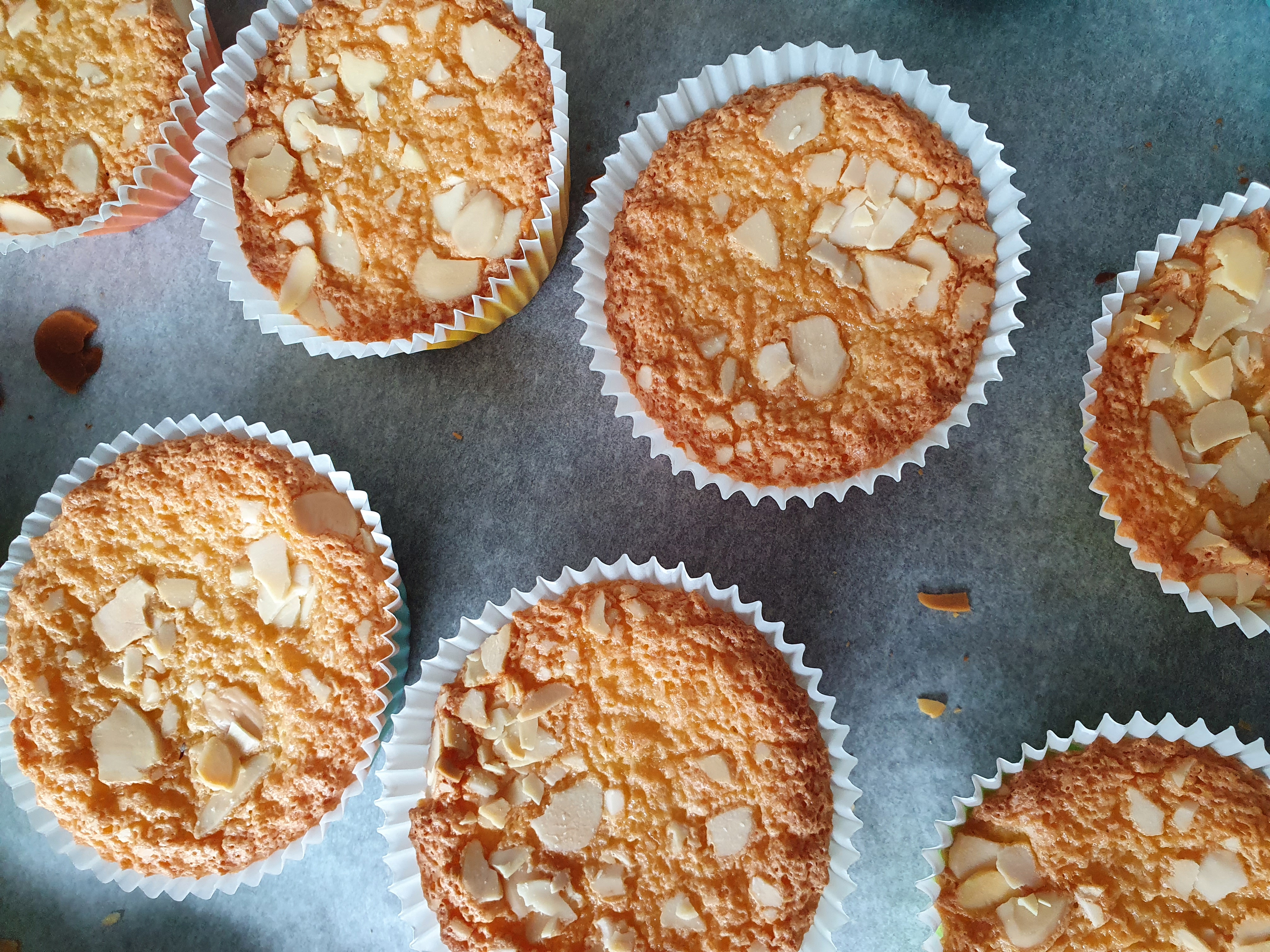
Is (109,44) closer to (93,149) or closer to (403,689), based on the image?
(93,149)

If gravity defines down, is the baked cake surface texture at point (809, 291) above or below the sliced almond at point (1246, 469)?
below

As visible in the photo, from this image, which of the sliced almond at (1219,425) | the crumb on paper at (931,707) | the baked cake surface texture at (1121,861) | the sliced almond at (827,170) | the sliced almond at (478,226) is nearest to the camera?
the baked cake surface texture at (1121,861)

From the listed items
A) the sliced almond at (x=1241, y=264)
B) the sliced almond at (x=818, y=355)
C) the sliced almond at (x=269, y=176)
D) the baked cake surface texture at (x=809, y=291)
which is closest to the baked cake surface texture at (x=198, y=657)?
the sliced almond at (x=269, y=176)

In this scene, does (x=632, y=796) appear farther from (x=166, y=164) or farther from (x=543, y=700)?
(x=166, y=164)

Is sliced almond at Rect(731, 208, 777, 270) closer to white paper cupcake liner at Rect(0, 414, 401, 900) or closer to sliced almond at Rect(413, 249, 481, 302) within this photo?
sliced almond at Rect(413, 249, 481, 302)

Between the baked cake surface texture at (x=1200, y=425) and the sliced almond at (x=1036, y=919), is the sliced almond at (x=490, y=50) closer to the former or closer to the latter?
the baked cake surface texture at (x=1200, y=425)

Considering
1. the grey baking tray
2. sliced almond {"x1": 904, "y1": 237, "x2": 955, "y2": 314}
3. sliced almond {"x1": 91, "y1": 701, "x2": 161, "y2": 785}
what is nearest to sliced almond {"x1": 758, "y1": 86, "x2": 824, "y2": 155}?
sliced almond {"x1": 904, "y1": 237, "x2": 955, "y2": 314}

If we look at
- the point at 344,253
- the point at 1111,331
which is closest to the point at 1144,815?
the point at 1111,331
